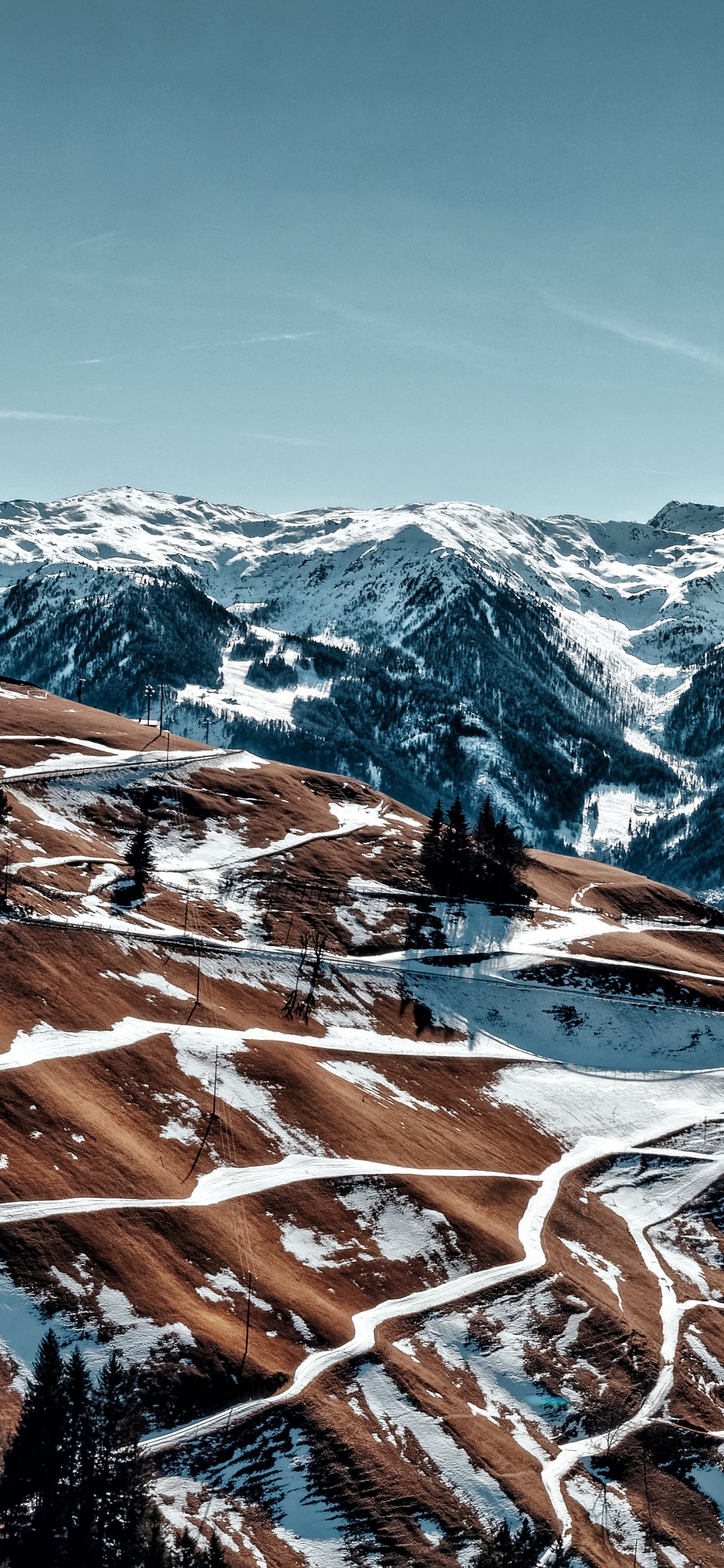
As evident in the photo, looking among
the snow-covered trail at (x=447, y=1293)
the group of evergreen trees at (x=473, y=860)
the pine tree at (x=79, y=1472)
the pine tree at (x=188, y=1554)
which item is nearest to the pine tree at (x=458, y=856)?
the group of evergreen trees at (x=473, y=860)

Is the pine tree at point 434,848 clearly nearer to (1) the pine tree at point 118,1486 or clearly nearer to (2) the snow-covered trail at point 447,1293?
(2) the snow-covered trail at point 447,1293

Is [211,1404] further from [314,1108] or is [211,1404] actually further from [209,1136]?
[314,1108]

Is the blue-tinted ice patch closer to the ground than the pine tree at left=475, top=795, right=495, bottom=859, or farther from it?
closer to the ground

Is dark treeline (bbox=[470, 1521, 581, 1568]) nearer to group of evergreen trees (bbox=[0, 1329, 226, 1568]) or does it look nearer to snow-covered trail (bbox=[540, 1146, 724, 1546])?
snow-covered trail (bbox=[540, 1146, 724, 1546])

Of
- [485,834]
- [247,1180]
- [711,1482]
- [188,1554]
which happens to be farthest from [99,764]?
[188,1554]

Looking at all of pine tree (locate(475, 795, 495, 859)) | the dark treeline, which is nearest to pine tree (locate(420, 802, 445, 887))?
pine tree (locate(475, 795, 495, 859))

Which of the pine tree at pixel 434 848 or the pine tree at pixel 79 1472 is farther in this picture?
the pine tree at pixel 434 848

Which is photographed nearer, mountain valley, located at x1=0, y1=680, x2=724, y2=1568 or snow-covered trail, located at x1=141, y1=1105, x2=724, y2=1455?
snow-covered trail, located at x1=141, y1=1105, x2=724, y2=1455
